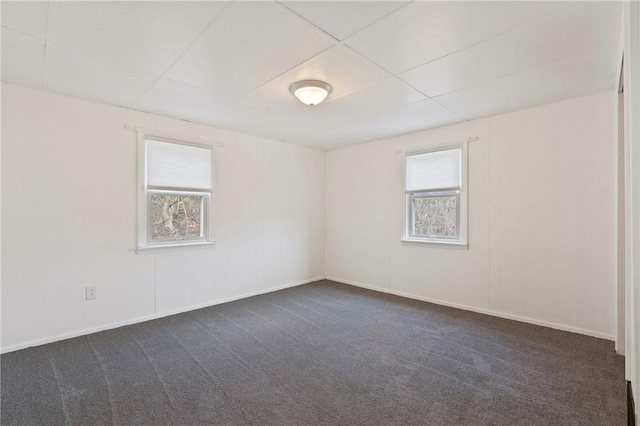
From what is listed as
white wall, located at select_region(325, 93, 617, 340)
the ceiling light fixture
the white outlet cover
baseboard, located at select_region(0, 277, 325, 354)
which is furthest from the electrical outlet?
white wall, located at select_region(325, 93, 617, 340)

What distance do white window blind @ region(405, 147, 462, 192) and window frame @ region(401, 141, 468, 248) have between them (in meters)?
0.04

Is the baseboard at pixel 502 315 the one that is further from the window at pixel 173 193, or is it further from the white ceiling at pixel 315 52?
the window at pixel 173 193

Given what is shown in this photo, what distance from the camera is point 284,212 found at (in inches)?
201

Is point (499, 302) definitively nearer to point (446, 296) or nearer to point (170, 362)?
point (446, 296)

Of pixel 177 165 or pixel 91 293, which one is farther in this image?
pixel 177 165

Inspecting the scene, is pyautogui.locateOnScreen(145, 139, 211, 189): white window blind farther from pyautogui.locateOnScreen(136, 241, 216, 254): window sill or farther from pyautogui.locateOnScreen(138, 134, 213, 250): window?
pyautogui.locateOnScreen(136, 241, 216, 254): window sill

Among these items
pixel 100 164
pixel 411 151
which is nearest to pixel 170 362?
pixel 100 164

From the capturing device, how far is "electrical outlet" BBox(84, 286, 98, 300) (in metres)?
3.17

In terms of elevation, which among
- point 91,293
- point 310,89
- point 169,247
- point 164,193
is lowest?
point 91,293

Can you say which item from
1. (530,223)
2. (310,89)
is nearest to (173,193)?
(310,89)

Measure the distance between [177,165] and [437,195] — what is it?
3.57m

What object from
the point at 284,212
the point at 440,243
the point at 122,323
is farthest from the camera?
the point at 284,212

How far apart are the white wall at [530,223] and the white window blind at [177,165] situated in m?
2.76

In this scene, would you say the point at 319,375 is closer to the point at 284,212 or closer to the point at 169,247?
the point at 169,247
